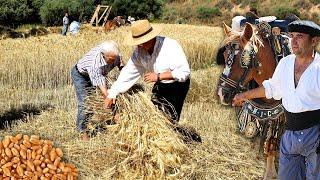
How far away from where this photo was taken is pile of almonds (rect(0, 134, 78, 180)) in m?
3.95

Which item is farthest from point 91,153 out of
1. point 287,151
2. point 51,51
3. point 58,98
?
point 51,51

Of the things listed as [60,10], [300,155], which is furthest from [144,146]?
[60,10]

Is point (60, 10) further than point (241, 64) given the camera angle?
Yes

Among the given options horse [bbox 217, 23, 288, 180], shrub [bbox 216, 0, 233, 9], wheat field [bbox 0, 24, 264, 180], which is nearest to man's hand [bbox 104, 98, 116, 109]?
wheat field [bbox 0, 24, 264, 180]

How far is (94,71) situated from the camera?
5.27 metres

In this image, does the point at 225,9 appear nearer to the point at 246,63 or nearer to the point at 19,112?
the point at 19,112

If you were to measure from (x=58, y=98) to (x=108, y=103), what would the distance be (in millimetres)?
4117

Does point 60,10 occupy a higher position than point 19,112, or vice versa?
point 19,112

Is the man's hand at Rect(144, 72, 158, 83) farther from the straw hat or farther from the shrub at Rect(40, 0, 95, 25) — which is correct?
the shrub at Rect(40, 0, 95, 25)

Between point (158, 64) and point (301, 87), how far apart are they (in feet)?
5.60

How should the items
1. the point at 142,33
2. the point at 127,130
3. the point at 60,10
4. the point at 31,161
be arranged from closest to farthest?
the point at 31,161 < the point at 127,130 < the point at 142,33 < the point at 60,10

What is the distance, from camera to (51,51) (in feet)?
35.5

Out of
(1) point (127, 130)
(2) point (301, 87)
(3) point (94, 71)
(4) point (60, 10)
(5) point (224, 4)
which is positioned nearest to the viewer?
(2) point (301, 87)

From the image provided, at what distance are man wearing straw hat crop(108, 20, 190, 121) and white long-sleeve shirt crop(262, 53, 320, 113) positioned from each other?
135cm
